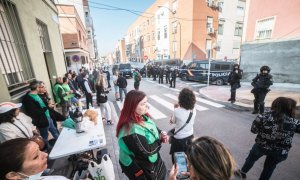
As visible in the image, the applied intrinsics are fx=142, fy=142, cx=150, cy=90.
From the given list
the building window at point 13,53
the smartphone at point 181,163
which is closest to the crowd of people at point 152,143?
the smartphone at point 181,163

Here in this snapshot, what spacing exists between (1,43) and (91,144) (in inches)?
139

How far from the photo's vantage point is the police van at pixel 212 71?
493 inches

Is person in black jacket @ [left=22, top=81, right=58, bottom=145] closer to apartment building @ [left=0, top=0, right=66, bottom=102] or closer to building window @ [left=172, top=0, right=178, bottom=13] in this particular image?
apartment building @ [left=0, top=0, right=66, bottom=102]

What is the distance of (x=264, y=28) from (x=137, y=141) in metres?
14.2

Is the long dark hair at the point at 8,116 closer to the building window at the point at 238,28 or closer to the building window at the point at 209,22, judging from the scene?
the building window at the point at 209,22

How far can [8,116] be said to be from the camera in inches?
92.0

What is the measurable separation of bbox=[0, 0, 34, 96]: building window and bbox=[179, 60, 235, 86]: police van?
12450 millimetres

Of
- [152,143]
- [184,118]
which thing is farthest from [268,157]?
[152,143]

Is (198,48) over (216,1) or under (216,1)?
under

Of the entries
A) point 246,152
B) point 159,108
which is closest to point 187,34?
point 159,108

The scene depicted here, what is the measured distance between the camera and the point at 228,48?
23500 millimetres

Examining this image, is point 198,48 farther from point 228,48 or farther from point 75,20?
point 75,20

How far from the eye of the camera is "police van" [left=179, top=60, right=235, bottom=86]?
41.1 feet

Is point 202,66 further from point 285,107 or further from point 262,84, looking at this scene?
point 285,107
